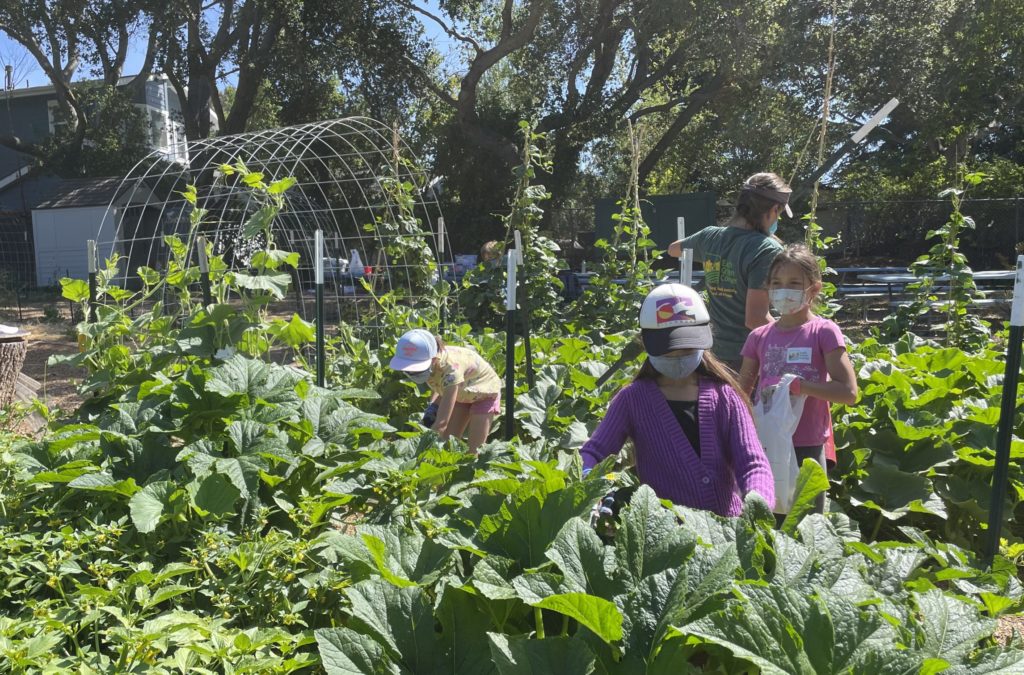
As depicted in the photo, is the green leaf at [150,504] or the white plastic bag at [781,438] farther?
the white plastic bag at [781,438]

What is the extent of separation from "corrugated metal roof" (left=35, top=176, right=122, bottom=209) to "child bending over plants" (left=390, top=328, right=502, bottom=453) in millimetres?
19124

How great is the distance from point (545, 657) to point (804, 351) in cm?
169

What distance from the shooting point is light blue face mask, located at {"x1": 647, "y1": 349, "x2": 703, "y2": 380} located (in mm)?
2410

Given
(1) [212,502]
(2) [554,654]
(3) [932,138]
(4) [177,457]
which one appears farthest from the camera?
(3) [932,138]

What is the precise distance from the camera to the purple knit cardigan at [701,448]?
2.39m

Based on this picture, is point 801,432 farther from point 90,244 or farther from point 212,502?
point 90,244

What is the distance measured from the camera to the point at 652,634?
171 centimetres

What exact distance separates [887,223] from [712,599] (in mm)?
20853

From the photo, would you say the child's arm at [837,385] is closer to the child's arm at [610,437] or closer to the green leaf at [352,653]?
the child's arm at [610,437]

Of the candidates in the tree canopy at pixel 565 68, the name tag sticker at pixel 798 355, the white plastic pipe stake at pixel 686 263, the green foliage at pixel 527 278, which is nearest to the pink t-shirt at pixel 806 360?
the name tag sticker at pixel 798 355

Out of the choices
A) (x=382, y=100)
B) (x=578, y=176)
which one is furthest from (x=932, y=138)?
(x=382, y=100)

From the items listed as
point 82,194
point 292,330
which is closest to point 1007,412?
point 292,330

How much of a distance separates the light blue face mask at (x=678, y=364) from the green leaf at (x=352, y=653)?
3.51 ft

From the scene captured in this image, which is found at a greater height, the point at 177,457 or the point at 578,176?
the point at 578,176
